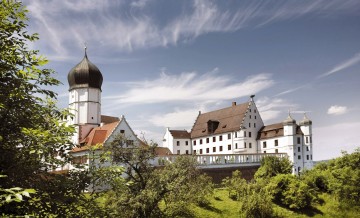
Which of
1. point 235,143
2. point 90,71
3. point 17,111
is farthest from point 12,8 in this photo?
point 235,143

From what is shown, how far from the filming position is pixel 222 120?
69.4 meters

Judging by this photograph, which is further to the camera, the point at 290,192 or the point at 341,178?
the point at 341,178

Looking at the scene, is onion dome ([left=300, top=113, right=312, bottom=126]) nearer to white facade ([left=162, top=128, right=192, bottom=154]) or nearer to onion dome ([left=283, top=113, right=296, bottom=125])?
onion dome ([left=283, top=113, right=296, bottom=125])

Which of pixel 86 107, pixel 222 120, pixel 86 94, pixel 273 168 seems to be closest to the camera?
pixel 273 168

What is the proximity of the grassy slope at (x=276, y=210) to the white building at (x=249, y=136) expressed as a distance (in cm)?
2808

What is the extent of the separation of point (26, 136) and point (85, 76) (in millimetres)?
37426

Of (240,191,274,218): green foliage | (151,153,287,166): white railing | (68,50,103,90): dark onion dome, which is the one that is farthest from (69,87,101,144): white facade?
(240,191,274,218): green foliage

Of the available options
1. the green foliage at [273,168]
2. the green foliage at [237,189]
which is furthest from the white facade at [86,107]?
the green foliage at [273,168]

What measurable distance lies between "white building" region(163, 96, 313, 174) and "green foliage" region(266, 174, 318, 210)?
1117 inches

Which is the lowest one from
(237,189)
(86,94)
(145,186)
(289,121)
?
(237,189)

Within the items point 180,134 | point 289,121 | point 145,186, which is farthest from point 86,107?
point 289,121

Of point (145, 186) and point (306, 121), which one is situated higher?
point (306, 121)

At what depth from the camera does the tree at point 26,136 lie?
952 centimetres

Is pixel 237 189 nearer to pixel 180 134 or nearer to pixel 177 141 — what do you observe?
pixel 177 141
